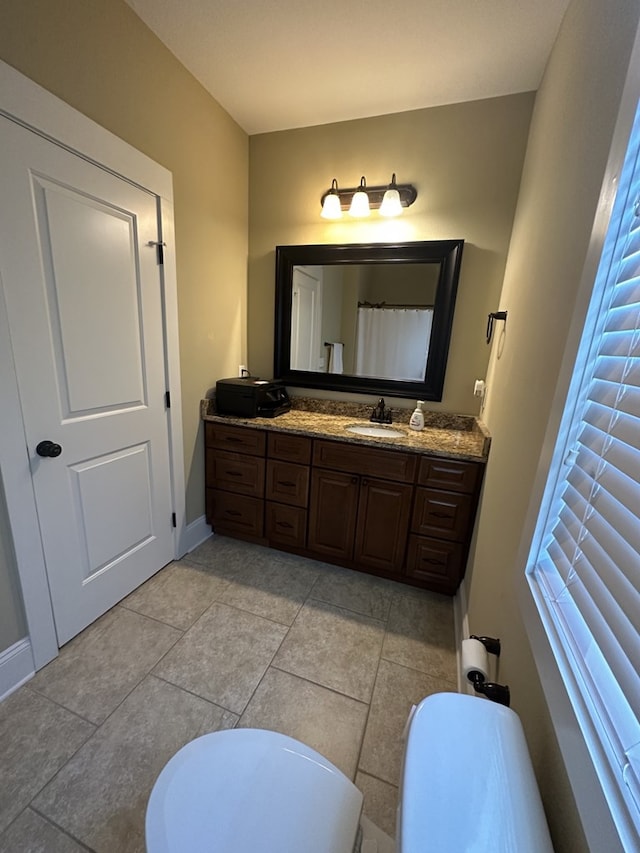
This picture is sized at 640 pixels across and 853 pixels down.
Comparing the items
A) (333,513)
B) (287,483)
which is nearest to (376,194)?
(287,483)

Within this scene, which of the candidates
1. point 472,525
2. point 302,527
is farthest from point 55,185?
point 472,525

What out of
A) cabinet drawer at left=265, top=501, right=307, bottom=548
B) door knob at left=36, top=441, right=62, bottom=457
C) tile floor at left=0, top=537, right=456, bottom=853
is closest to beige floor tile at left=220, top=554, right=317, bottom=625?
tile floor at left=0, top=537, right=456, bottom=853

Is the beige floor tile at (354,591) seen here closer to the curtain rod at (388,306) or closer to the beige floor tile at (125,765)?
the beige floor tile at (125,765)

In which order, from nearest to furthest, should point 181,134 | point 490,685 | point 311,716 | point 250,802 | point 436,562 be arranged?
1. point 250,802
2. point 490,685
3. point 311,716
4. point 181,134
5. point 436,562

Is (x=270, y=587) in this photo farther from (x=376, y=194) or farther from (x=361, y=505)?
(x=376, y=194)

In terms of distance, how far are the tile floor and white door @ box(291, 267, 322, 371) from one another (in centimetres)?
148

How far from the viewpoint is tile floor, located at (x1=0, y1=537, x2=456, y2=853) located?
1.05 m

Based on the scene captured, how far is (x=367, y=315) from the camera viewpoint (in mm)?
2297

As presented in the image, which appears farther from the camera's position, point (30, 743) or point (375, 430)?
point (375, 430)

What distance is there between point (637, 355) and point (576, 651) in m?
0.55

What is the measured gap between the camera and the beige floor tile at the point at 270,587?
1818mm

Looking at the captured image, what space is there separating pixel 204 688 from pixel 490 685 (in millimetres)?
1121

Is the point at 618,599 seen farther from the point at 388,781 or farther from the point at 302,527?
the point at 302,527

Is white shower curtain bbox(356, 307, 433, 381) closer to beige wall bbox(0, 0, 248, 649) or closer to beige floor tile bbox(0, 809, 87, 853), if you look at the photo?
beige wall bbox(0, 0, 248, 649)
